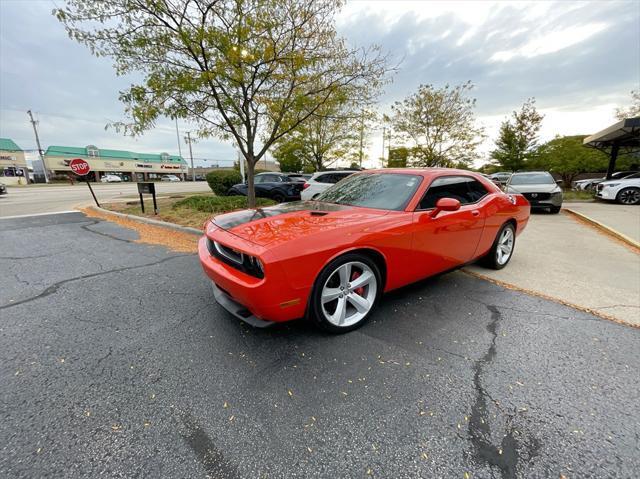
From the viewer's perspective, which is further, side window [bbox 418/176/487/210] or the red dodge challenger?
side window [bbox 418/176/487/210]

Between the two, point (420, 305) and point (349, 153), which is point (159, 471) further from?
point (349, 153)

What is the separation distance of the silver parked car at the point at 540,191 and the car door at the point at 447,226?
800 centimetres

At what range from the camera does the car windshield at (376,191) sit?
304 cm

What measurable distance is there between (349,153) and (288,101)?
16131 mm

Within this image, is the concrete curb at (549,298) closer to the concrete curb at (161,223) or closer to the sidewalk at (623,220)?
the sidewalk at (623,220)

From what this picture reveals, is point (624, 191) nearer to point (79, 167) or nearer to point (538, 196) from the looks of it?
point (538, 196)

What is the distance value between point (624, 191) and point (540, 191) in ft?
18.7

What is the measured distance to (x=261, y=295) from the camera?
6.80 ft

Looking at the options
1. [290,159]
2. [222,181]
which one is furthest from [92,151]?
[222,181]

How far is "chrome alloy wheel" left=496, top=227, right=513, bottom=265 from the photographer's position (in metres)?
4.27

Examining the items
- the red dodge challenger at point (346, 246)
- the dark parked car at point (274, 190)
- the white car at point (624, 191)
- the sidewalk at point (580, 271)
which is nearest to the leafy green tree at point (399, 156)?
the white car at point (624, 191)

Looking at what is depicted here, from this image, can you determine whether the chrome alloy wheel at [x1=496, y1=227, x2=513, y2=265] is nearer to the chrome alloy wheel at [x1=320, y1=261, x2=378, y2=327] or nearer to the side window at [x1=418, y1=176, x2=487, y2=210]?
the side window at [x1=418, y1=176, x2=487, y2=210]

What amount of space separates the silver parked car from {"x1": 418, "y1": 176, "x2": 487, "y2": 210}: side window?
25.6ft

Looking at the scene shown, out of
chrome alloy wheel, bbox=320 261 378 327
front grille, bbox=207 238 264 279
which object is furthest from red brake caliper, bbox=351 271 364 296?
front grille, bbox=207 238 264 279
